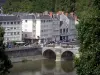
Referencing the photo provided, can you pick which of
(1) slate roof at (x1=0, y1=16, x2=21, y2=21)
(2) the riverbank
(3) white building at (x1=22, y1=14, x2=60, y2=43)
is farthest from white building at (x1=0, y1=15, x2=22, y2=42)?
(2) the riverbank

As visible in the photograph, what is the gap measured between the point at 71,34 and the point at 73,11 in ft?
44.0

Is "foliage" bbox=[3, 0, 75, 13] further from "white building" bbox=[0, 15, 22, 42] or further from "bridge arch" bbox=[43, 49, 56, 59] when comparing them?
"bridge arch" bbox=[43, 49, 56, 59]

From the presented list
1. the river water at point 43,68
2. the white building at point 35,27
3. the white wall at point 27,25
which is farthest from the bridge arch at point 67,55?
the white wall at point 27,25

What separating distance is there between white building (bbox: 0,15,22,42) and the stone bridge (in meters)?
5.80

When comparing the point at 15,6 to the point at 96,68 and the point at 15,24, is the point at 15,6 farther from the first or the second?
the point at 96,68

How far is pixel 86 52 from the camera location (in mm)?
13234

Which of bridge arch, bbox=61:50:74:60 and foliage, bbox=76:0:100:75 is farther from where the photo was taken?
bridge arch, bbox=61:50:74:60

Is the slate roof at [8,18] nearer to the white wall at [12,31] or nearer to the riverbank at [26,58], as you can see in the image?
the white wall at [12,31]

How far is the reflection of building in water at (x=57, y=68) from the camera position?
41219mm

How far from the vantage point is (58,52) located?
50.7m

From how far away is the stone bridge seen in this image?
165 feet

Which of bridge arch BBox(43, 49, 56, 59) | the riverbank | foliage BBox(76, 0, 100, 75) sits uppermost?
foliage BBox(76, 0, 100, 75)

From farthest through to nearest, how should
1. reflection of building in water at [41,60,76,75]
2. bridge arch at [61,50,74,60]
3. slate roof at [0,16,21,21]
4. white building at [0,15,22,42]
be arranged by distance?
white building at [0,15,22,42] < slate roof at [0,16,21,21] < bridge arch at [61,50,74,60] < reflection of building in water at [41,60,76,75]

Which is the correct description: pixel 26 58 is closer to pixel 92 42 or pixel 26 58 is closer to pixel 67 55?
pixel 67 55
